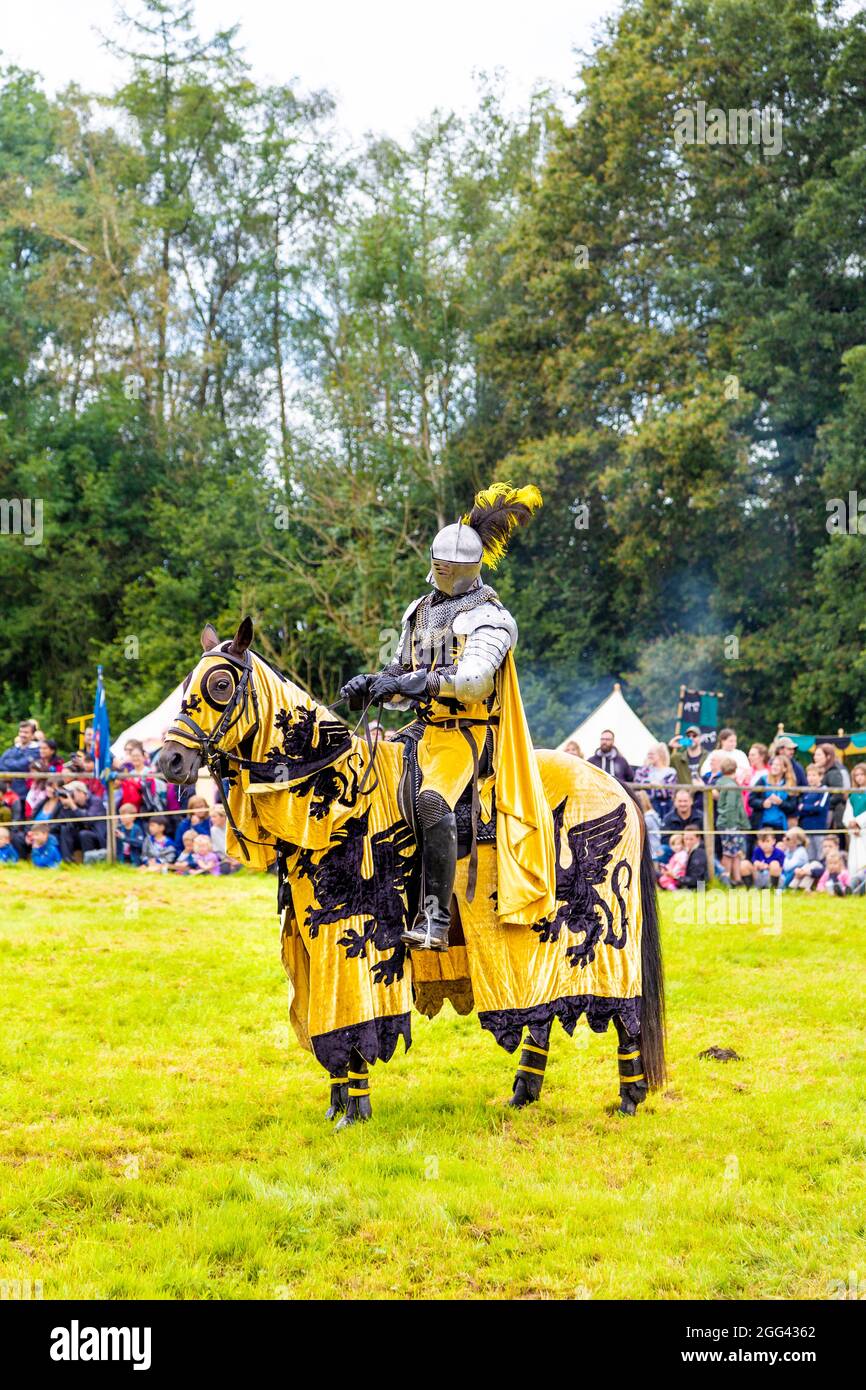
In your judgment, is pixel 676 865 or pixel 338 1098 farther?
pixel 676 865

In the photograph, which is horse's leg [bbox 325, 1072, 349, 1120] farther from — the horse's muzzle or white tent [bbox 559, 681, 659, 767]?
white tent [bbox 559, 681, 659, 767]

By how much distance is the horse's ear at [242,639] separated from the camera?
5562mm

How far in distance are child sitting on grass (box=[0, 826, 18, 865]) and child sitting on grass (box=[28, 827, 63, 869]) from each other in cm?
21

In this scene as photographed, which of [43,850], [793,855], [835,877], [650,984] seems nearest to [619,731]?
[793,855]

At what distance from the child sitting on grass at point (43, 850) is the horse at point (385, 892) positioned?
25.5 ft

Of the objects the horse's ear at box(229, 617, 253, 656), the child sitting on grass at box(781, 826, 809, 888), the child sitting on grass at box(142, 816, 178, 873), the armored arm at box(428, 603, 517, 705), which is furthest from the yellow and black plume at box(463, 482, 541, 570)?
the child sitting on grass at box(142, 816, 178, 873)

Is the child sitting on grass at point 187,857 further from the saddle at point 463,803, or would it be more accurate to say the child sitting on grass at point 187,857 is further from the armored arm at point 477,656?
the armored arm at point 477,656

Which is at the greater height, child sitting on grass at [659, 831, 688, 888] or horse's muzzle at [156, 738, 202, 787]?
horse's muzzle at [156, 738, 202, 787]

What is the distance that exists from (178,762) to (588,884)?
2.05 metres

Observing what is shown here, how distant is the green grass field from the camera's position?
15.0 feet

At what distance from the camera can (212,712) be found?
5.56 meters

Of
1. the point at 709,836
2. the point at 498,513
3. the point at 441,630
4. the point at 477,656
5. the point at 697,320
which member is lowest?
the point at 709,836

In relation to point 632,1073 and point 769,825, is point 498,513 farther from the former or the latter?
point 769,825

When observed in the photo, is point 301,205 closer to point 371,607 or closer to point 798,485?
point 371,607
